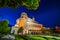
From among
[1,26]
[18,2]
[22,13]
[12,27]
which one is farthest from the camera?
[22,13]

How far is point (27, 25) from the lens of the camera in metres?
4.34

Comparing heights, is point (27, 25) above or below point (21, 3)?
above

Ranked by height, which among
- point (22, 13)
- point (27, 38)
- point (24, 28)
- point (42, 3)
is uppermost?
point (42, 3)

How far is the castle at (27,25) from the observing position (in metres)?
4.27

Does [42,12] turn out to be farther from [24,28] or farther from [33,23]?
[24,28]

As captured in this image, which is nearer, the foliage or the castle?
the foliage

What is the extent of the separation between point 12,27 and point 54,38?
4.56 ft

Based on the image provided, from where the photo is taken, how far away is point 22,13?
14.6 feet

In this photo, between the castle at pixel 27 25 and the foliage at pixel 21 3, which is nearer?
the foliage at pixel 21 3

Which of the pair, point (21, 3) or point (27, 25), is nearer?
point (21, 3)

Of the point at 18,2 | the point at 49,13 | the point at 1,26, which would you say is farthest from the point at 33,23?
the point at 18,2

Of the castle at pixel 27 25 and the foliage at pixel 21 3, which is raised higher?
the castle at pixel 27 25

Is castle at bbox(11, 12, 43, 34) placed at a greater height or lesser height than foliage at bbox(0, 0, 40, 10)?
greater

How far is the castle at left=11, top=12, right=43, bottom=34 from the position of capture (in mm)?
4266
